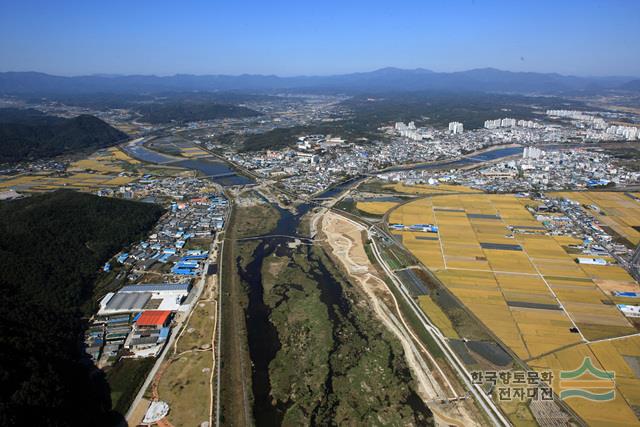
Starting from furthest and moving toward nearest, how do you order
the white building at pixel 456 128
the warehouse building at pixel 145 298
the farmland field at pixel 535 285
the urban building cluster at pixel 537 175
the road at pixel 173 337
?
the white building at pixel 456 128 < the urban building cluster at pixel 537 175 < the warehouse building at pixel 145 298 < the farmland field at pixel 535 285 < the road at pixel 173 337

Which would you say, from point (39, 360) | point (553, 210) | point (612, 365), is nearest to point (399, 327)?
point (612, 365)

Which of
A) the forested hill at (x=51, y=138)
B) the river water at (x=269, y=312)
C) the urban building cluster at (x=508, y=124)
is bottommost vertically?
the river water at (x=269, y=312)

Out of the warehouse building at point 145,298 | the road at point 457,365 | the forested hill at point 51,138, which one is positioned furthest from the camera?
the forested hill at point 51,138

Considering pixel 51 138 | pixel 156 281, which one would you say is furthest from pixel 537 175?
pixel 51 138

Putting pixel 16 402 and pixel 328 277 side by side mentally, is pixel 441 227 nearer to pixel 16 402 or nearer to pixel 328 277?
pixel 328 277

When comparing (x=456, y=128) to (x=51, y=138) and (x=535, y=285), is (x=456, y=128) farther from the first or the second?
(x=51, y=138)

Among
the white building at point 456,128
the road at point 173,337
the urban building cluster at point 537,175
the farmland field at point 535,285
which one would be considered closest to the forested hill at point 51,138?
the road at point 173,337

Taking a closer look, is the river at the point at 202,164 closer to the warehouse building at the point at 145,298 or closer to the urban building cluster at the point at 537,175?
the urban building cluster at the point at 537,175
